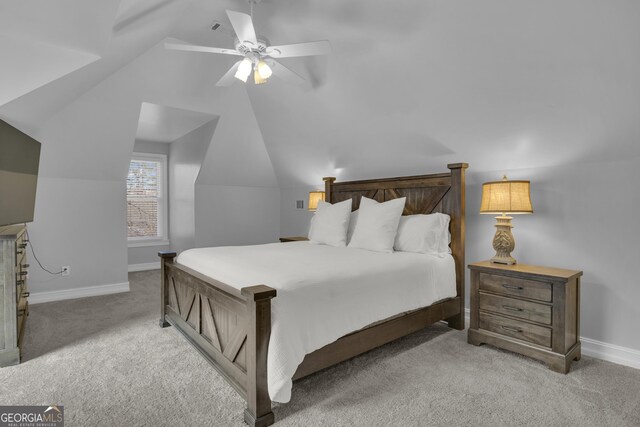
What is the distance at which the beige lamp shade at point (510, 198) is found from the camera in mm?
2633

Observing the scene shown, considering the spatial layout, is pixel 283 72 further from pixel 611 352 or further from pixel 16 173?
pixel 611 352

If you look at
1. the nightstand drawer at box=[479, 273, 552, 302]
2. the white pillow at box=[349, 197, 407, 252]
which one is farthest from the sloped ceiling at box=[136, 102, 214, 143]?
the nightstand drawer at box=[479, 273, 552, 302]

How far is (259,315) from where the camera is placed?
1744mm

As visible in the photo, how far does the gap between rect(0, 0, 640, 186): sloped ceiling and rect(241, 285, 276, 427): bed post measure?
1786 mm

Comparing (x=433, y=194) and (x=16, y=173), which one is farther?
(x=433, y=194)

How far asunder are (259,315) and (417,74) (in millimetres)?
2366

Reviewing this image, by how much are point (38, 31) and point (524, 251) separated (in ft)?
12.2

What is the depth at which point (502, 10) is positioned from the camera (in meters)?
2.22

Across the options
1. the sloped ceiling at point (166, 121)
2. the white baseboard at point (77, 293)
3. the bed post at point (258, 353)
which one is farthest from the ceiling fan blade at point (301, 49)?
the white baseboard at point (77, 293)

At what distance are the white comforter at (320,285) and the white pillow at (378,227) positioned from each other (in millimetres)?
140

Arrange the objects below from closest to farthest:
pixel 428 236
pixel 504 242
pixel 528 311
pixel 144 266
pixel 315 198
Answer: pixel 528 311 < pixel 504 242 < pixel 428 236 < pixel 315 198 < pixel 144 266

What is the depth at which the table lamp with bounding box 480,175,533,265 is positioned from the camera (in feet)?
8.67

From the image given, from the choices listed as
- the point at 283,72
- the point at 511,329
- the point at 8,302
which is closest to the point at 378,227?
the point at 511,329

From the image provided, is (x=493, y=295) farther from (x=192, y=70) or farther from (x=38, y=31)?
(x=192, y=70)
